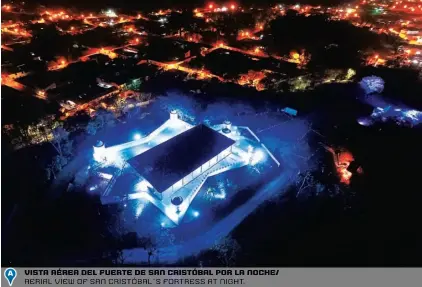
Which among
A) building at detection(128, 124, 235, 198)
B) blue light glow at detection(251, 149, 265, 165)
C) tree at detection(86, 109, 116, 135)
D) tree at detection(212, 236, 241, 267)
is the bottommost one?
tree at detection(212, 236, 241, 267)

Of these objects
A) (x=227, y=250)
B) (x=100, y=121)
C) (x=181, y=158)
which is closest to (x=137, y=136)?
(x=100, y=121)

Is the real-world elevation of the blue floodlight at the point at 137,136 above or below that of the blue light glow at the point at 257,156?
above

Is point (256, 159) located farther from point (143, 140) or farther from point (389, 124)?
point (389, 124)

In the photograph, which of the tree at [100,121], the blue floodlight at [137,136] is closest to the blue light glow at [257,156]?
the blue floodlight at [137,136]

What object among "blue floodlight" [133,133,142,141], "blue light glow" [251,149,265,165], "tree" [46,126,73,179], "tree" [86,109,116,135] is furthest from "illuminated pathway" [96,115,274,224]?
"tree" [86,109,116,135]

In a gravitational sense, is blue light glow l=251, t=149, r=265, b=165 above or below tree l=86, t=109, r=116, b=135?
below

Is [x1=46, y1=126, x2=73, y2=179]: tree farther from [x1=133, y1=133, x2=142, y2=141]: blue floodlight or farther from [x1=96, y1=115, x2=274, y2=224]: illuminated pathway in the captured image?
[x1=133, y1=133, x2=142, y2=141]: blue floodlight

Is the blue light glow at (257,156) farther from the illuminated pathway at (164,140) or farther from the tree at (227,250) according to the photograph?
the tree at (227,250)
